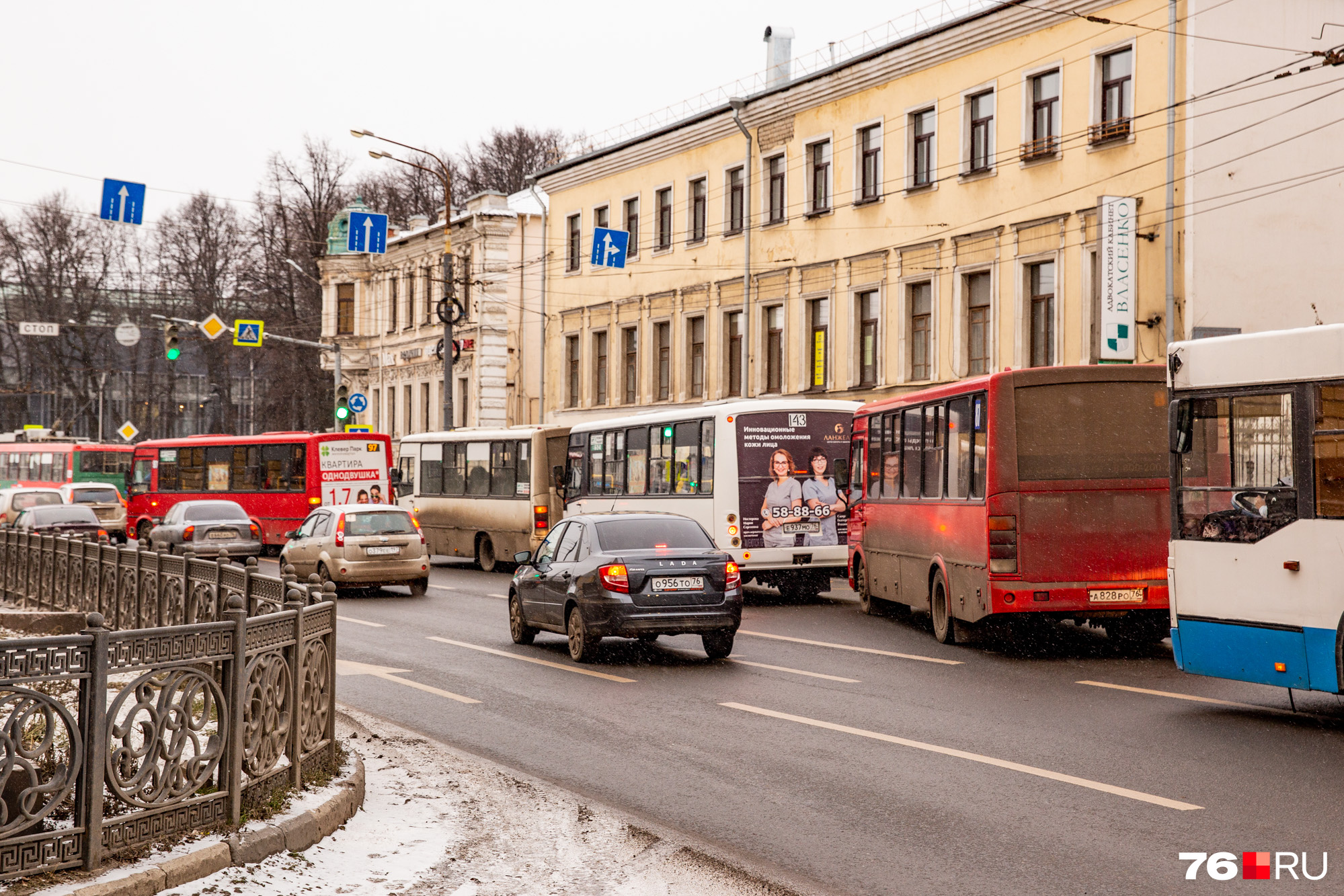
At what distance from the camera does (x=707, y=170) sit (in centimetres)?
4241

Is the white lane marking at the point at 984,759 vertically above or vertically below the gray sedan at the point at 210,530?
below

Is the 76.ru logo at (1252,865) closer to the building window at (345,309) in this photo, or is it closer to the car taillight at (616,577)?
the car taillight at (616,577)

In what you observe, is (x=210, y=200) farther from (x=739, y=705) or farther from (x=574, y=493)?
(x=739, y=705)

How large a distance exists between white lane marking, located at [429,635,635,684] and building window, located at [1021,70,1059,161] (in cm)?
1795

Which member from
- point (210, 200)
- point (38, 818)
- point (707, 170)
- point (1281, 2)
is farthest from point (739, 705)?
point (210, 200)

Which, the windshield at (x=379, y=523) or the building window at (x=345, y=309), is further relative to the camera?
the building window at (x=345, y=309)

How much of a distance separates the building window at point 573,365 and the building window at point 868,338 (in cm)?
1554

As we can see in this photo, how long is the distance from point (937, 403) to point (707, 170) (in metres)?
26.4

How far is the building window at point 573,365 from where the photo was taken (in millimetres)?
50094

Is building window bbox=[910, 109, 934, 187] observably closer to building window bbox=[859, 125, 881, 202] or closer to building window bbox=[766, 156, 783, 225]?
building window bbox=[859, 125, 881, 202]

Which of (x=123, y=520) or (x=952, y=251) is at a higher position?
(x=952, y=251)

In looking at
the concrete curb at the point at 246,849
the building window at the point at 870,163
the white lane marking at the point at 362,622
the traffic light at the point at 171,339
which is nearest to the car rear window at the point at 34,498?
the traffic light at the point at 171,339

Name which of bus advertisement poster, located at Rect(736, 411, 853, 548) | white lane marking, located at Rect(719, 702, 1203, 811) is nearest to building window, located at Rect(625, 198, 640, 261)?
bus advertisement poster, located at Rect(736, 411, 853, 548)

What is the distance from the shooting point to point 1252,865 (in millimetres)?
6656
